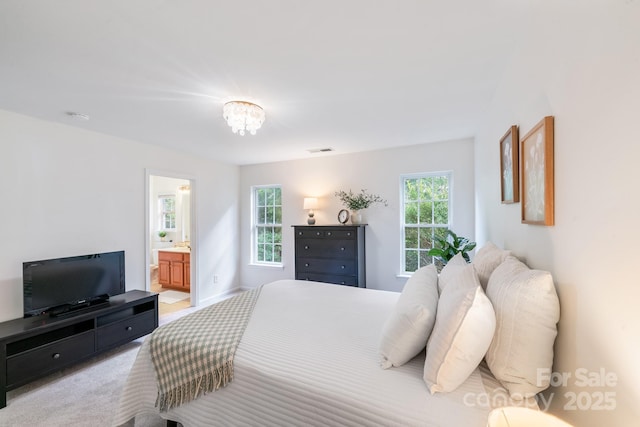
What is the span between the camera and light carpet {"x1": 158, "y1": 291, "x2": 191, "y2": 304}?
15.3ft

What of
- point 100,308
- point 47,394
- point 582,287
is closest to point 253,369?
point 582,287

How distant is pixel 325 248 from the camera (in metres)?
4.02

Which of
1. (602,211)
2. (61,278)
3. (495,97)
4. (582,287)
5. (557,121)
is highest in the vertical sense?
(495,97)

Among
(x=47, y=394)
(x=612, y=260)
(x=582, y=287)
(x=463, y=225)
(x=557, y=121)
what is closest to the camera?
(x=612, y=260)

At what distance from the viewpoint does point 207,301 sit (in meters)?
4.54

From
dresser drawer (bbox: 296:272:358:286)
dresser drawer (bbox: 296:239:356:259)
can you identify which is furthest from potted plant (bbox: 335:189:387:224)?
dresser drawer (bbox: 296:272:358:286)

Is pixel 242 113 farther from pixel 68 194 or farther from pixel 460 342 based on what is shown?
pixel 68 194

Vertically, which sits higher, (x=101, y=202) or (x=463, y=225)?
(x=101, y=202)

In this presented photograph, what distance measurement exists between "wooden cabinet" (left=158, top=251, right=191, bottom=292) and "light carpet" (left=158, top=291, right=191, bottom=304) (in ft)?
0.48

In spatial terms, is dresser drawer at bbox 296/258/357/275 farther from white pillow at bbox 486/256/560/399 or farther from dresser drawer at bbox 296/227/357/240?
white pillow at bbox 486/256/560/399

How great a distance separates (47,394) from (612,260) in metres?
3.65

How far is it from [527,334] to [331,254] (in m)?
3.01

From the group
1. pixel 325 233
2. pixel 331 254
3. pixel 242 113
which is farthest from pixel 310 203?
pixel 242 113

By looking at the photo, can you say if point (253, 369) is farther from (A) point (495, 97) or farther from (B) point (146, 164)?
(B) point (146, 164)
